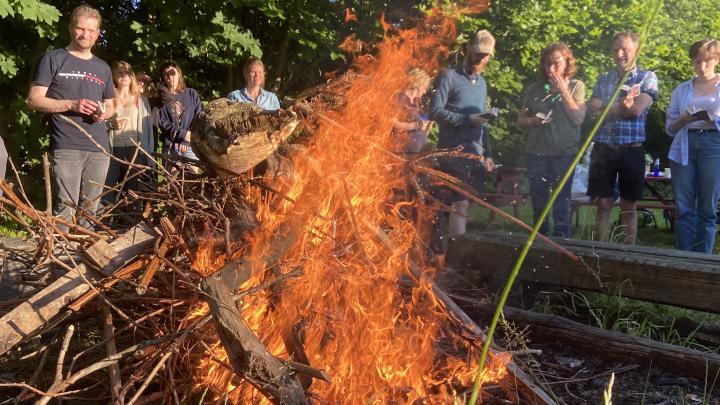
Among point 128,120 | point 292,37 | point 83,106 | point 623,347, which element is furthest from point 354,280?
point 292,37

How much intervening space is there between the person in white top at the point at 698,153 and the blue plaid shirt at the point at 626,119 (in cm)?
25

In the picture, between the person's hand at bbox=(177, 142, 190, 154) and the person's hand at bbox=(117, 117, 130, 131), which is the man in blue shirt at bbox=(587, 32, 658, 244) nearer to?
the person's hand at bbox=(177, 142, 190, 154)

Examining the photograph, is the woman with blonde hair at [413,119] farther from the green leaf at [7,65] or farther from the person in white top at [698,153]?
the green leaf at [7,65]

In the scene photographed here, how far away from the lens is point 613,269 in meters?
3.58

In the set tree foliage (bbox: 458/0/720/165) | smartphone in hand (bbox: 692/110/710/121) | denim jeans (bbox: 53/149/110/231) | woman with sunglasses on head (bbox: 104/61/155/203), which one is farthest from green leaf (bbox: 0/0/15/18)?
smartphone in hand (bbox: 692/110/710/121)

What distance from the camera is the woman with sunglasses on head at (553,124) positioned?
5.54 m

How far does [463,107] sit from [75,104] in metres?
3.38

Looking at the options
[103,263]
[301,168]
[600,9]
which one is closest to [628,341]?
[301,168]

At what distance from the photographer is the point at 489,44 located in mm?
5621

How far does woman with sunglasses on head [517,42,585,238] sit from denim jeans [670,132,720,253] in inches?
36.8

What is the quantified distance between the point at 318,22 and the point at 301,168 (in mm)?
6791

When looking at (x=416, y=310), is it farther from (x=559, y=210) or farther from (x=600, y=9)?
(x=600, y=9)

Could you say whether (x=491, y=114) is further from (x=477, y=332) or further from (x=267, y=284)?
(x=267, y=284)

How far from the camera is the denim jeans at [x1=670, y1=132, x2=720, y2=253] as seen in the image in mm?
5062
